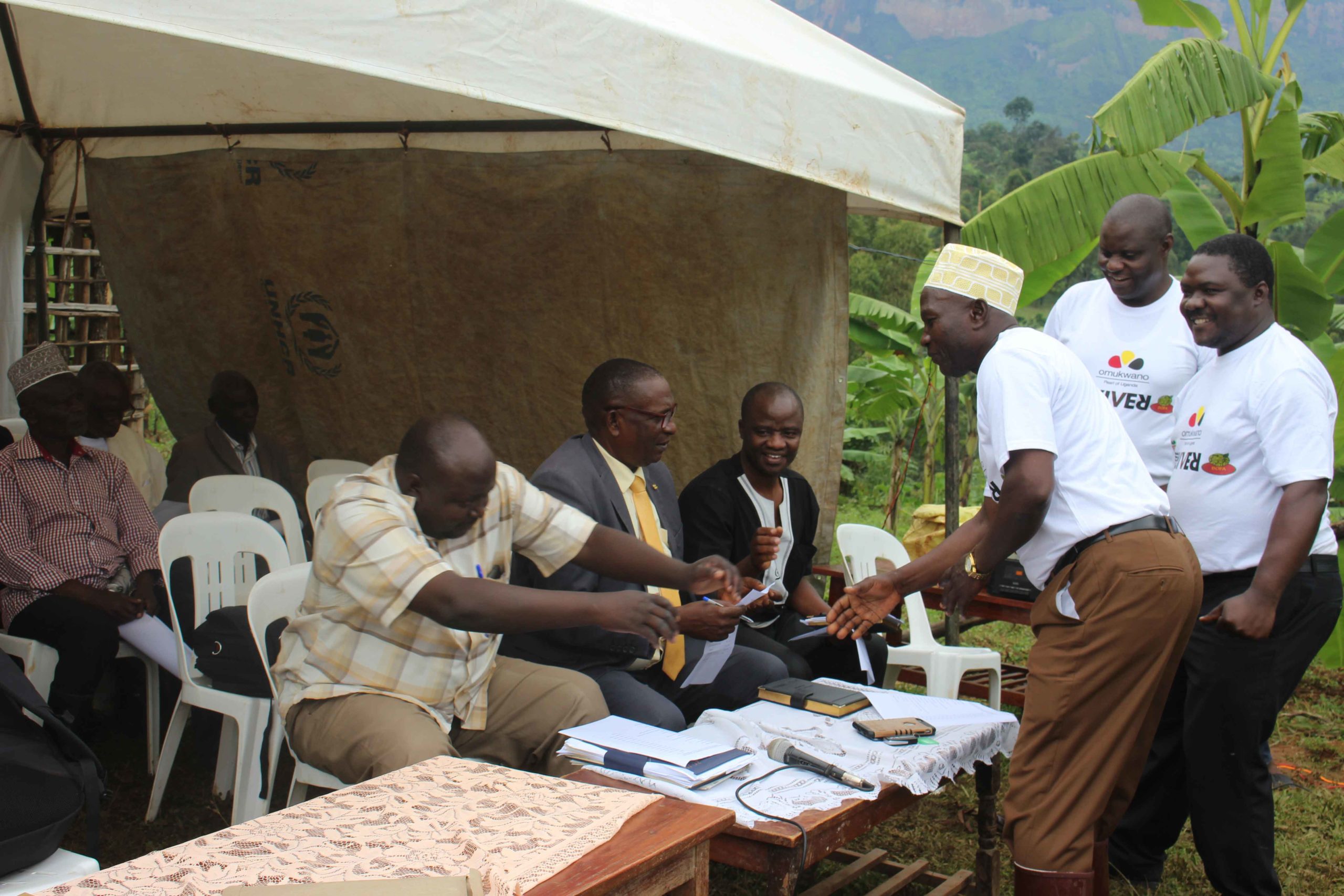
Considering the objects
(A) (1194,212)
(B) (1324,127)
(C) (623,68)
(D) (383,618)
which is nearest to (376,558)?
(D) (383,618)

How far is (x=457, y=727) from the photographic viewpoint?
3186 millimetres

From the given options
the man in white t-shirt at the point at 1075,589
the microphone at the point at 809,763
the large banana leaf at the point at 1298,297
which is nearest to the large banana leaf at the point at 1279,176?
the large banana leaf at the point at 1298,297

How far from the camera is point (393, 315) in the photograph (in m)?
6.06

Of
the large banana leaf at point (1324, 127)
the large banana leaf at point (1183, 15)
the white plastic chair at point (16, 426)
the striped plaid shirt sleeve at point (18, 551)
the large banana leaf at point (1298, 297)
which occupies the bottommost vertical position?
the striped plaid shirt sleeve at point (18, 551)

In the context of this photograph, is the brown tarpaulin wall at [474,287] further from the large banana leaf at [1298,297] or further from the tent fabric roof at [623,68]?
the large banana leaf at [1298,297]

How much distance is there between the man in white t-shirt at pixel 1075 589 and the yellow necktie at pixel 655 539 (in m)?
1.21

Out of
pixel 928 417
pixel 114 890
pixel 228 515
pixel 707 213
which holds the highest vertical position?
pixel 707 213

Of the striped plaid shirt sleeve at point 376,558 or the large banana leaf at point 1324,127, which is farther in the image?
the large banana leaf at point 1324,127

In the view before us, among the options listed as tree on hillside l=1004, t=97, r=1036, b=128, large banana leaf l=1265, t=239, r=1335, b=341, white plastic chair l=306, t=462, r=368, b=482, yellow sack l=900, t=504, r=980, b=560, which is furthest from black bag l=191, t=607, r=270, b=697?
tree on hillside l=1004, t=97, r=1036, b=128

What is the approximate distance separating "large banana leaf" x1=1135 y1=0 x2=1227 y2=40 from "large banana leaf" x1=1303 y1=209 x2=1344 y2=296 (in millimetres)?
1302

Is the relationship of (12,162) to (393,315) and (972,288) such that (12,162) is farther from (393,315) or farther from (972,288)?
(972,288)

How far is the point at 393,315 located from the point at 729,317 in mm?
2013

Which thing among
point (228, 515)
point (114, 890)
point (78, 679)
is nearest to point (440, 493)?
point (114, 890)

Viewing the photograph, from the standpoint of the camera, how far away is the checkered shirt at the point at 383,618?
9.23ft
